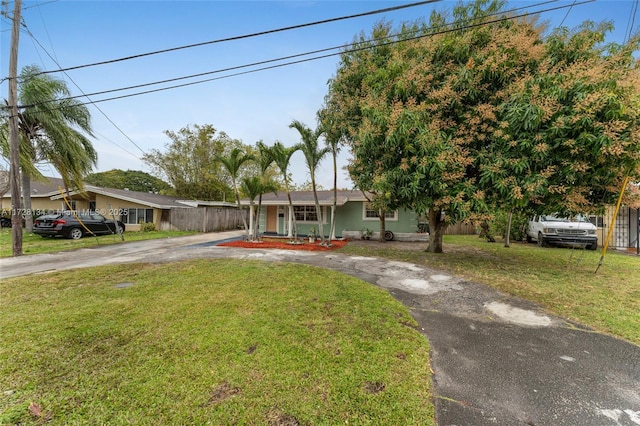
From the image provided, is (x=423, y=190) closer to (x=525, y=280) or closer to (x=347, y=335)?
(x=525, y=280)

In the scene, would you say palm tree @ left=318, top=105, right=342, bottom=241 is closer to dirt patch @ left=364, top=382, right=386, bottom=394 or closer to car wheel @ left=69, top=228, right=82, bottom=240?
dirt patch @ left=364, top=382, right=386, bottom=394

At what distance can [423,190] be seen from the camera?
678 cm

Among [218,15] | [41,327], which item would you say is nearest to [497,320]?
[41,327]

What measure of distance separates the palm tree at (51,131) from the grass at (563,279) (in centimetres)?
1618

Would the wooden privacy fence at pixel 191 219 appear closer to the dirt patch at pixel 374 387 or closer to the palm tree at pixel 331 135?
the palm tree at pixel 331 135

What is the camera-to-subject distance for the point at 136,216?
1744 cm

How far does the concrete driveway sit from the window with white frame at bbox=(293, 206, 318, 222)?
9684 millimetres

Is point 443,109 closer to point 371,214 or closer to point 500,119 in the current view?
point 500,119

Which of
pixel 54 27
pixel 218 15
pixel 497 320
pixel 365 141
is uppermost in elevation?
pixel 54 27

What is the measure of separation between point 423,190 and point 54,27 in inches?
517

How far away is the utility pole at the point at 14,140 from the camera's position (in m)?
8.52

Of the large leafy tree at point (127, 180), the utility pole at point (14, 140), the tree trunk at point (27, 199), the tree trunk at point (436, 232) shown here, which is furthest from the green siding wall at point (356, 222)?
the large leafy tree at point (127, 180)

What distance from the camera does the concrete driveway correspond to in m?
2.03

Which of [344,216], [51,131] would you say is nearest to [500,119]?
[344,216]
